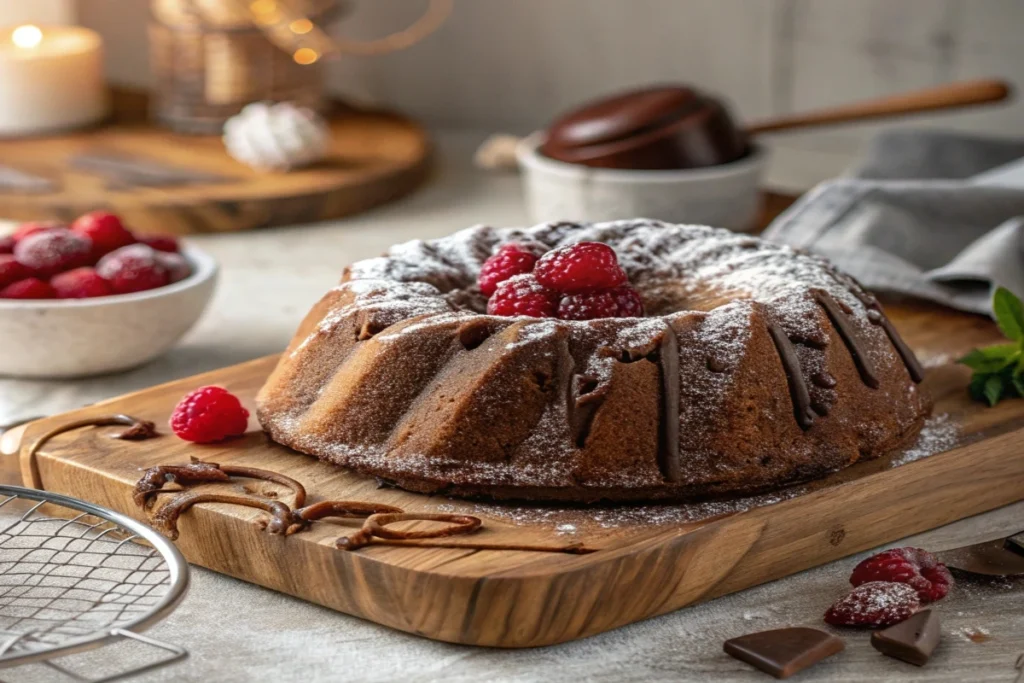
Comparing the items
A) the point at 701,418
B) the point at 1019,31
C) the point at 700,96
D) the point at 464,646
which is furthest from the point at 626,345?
the point at 1019,31

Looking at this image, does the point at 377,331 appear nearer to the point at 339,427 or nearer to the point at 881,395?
the point at 339,427

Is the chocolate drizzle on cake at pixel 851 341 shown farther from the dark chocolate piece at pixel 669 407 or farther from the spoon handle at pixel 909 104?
the spoon handle at pixel 909 104

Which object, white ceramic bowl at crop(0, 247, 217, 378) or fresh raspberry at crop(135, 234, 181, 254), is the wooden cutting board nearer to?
white ceramic bowl at crop(0, 247, 217, 378)

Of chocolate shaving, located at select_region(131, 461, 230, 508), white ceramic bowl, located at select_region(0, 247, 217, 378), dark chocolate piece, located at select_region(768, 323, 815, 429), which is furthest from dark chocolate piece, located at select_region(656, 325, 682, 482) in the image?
white ceramic bowl, located at select_region(0, 247, 217, 378)

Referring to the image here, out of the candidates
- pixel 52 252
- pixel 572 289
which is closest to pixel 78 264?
pixel 52 252

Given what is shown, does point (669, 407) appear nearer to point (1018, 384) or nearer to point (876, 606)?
point (876, 606)

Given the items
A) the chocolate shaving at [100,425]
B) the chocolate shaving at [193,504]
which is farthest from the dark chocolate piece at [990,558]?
the chocolate shaving at [100,425]

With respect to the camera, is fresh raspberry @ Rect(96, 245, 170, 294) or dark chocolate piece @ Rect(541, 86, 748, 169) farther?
dark chocolate piece @ Rect(541, 86, 748, 169)
